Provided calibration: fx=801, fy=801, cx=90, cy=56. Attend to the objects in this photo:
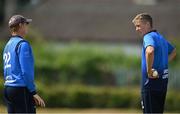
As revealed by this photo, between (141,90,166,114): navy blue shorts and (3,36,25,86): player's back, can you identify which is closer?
(3,36,25,86): player's back

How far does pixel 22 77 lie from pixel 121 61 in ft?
103

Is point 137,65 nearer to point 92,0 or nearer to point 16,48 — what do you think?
point 92,0

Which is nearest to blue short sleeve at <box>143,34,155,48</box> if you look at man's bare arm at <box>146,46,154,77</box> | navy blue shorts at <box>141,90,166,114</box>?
man's bare arm at <box>146,46,154,77</box>

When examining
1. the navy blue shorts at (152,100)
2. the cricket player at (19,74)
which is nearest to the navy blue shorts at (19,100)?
the cricket player at (19,74)

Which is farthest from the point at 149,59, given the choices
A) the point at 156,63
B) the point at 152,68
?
the point at 156,63

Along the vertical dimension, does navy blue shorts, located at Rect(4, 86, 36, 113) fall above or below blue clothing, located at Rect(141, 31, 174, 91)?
below

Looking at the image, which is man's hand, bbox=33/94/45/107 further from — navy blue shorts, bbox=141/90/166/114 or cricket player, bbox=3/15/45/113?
navy blue shorts, bbox=141/90/166/114

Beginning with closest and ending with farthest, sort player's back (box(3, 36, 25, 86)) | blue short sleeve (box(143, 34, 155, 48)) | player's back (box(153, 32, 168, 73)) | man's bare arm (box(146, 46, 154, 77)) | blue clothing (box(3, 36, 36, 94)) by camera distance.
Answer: blue clothing (box(3, 36, 36, 94))
player's back (box(3, 36, 25, 86))
man's bare arm (box(146, 46, 154, 77))
blue short sleeve (box(143, 34, 155, 48))
player's back (box(153, 32, 168, 73))

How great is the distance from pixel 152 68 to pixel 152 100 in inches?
19.6

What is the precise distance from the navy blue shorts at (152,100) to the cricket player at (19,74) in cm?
161

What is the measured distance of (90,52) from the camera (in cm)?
4272

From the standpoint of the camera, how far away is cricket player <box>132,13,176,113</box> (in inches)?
467

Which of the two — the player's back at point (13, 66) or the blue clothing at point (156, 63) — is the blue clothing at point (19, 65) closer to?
the player's back at point (13, 66)

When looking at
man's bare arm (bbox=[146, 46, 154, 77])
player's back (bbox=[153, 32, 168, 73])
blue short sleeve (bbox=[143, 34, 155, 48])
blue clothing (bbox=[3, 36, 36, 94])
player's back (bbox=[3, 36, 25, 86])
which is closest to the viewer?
blue clothing (bbox=[3, 36, 36, 94])
